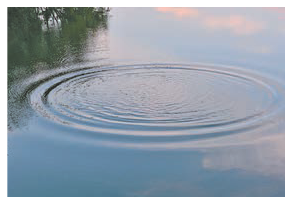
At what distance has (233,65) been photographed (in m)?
13.9

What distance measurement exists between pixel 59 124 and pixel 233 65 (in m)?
7.44

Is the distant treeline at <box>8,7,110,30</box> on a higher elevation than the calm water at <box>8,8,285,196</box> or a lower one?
higher

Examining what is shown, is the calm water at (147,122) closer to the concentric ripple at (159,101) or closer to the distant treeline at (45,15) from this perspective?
the concentric ripple at (159,101)

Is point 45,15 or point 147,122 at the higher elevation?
point 45,15

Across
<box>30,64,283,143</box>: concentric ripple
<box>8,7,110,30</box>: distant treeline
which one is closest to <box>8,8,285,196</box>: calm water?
<box>30,64,283,143</box>: concentric ripple

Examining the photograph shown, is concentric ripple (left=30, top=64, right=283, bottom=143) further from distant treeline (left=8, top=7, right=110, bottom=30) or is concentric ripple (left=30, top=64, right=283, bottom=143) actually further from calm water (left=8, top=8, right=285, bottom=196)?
distant treeline (left=8, top=7, right=110, bottom=30)

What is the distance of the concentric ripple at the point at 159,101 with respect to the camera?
9.12 metres

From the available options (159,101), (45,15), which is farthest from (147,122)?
(45,15)

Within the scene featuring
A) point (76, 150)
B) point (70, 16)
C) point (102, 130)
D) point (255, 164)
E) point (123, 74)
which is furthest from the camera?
point (70, 16)

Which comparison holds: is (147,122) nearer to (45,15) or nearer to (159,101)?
(159,101)

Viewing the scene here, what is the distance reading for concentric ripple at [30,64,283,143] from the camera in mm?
9125

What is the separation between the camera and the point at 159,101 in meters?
10.9

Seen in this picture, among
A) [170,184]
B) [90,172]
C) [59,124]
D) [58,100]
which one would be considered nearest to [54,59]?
[58,100]

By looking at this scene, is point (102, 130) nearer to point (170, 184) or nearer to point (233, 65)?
point (170, 184)
